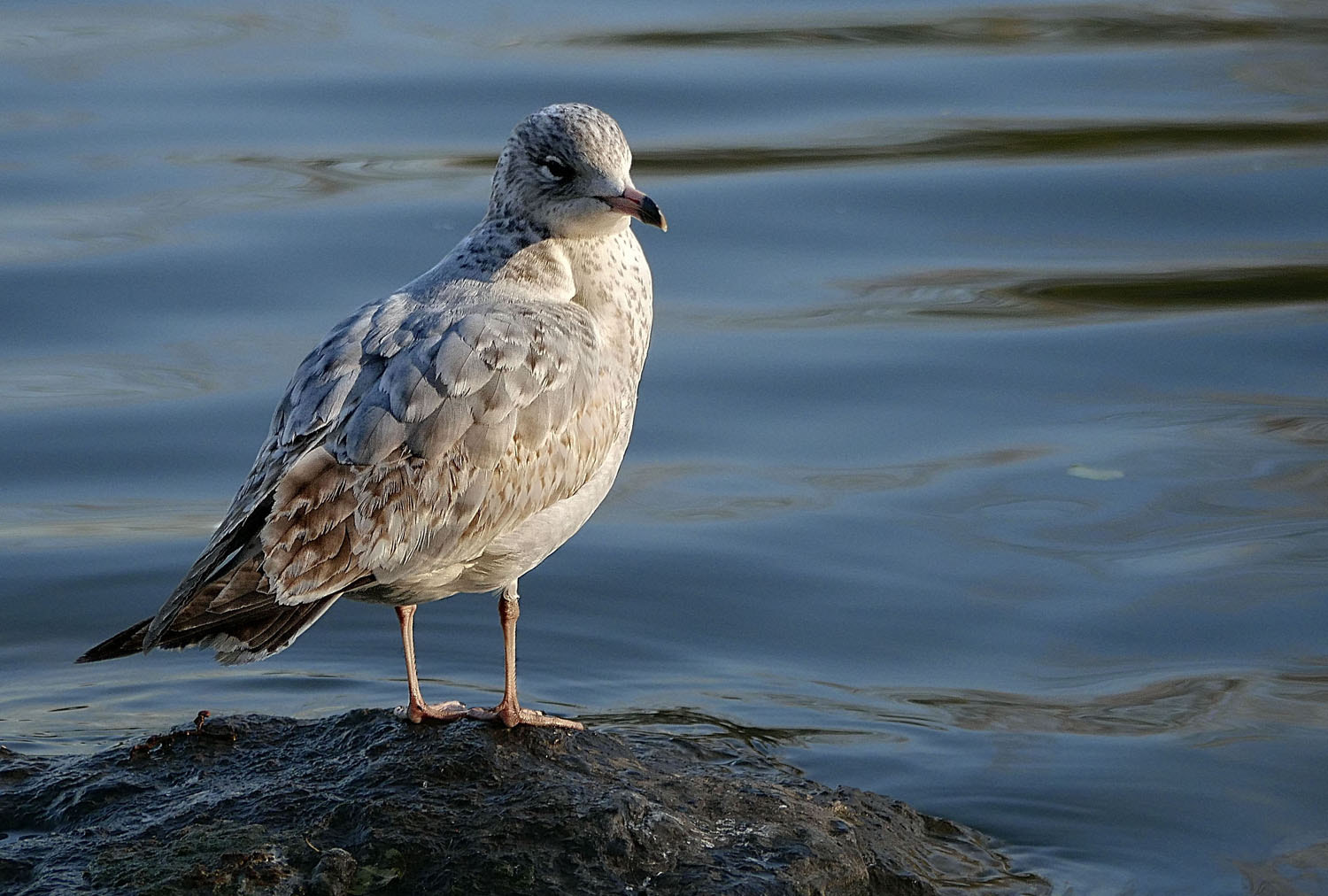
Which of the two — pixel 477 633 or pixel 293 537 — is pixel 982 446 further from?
pixel 293 537

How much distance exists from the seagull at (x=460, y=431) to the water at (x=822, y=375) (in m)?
1.15

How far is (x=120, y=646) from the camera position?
5625 mm

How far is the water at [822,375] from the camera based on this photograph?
7.27m

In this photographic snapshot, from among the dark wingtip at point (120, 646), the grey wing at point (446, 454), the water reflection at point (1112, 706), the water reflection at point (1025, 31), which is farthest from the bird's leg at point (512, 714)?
the water reflection at point (1025, 31)

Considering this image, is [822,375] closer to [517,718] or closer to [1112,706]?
[1112,706]

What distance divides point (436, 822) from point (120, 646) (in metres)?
1.04

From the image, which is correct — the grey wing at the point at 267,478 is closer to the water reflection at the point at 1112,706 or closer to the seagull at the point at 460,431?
the seagull at the point at 460,431

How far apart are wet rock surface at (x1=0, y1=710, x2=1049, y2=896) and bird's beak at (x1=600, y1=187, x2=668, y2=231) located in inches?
64.6

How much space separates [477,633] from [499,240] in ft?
5.99

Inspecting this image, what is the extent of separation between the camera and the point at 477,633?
25.7 feet

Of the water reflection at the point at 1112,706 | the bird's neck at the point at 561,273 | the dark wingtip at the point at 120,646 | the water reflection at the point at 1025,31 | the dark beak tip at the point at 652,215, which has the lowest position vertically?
the water reflection at the point at 1112,706

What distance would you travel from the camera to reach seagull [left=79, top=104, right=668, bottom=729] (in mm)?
5586

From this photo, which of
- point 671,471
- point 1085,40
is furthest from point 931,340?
point 1085,40

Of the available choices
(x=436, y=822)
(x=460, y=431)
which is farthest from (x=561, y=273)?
(x=436, y=822)
